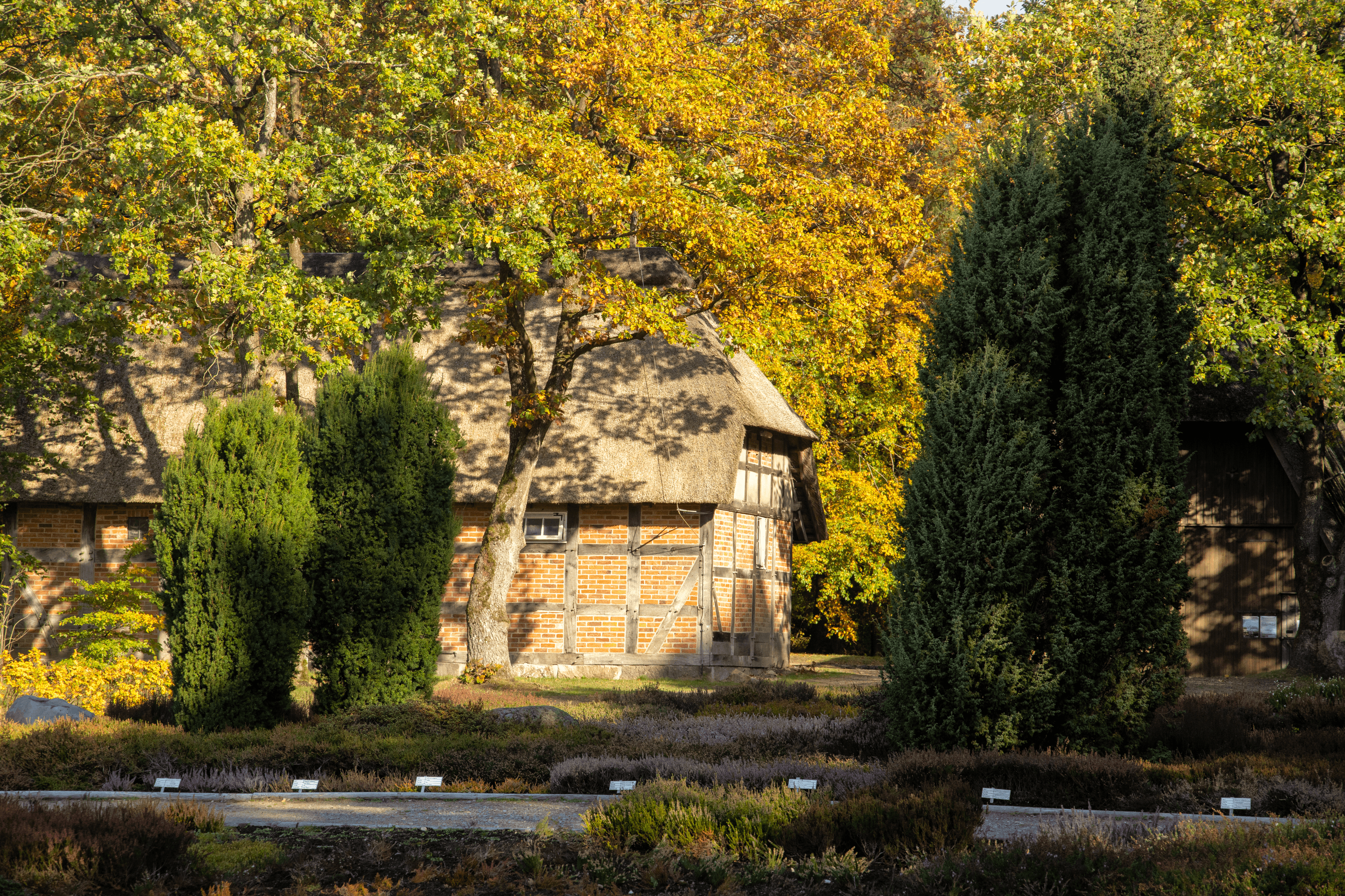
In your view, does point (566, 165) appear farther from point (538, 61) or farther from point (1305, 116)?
point (1305, 116)

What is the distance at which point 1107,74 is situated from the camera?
10211mm

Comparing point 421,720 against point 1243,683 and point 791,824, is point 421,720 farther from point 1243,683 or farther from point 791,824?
point 1243,683

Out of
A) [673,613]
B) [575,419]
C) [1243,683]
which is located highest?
[575,419]

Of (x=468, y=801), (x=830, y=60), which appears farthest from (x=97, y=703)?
(x=830, y=60)

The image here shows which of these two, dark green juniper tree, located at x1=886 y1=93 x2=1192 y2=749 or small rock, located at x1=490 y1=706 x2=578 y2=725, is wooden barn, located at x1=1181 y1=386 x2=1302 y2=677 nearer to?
dark green juniper tree, located at x1=886 y1=93 x2=1192 y2=749

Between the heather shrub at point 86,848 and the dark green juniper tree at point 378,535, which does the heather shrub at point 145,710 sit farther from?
the heather shrub at point 86,848

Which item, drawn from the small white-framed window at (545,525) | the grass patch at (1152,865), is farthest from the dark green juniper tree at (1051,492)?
the small white-framed window at (545,525)

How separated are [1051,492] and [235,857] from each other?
6580 millimetres

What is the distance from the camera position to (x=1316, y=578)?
1944 centimetres

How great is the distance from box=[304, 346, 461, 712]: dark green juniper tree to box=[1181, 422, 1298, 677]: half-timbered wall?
52.0 feet

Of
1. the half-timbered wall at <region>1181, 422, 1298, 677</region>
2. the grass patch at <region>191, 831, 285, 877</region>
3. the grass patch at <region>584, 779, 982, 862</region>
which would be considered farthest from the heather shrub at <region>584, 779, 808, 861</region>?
the half-timbered wall at <region>1181, 422, 1298, 677</region>

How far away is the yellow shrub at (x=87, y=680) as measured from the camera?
12.0 m

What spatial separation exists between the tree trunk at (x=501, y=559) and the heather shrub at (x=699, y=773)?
27.9 ft

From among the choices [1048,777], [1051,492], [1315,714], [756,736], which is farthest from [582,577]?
[1048,777]
